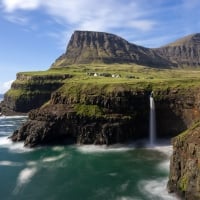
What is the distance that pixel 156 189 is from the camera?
2522 inches

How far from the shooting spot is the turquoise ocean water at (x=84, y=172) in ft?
211

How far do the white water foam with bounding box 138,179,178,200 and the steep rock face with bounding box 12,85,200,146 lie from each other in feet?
116

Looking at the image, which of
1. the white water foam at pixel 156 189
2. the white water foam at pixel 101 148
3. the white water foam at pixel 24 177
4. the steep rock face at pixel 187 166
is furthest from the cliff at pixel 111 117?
the steep rock face at pixel 187 166

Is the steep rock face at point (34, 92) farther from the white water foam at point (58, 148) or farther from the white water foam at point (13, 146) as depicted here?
the white water foam at point (58, 148)

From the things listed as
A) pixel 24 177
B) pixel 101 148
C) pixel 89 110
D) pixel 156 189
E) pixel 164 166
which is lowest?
pixel 156 189

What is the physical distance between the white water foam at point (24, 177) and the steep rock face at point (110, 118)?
23.4 metres

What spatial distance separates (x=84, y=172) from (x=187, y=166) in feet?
92.4

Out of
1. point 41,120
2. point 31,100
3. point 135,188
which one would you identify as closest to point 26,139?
point 41,120

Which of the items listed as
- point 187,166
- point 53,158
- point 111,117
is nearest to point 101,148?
point 111,117

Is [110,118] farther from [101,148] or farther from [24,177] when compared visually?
[24,177]

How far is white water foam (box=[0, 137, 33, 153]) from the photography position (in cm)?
10043

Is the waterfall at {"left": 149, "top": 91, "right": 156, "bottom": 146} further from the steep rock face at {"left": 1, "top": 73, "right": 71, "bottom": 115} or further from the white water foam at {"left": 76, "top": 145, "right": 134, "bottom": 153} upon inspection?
the steep rock face at {"left": 1, "top": 73, "right": 71, "bottom": 115}

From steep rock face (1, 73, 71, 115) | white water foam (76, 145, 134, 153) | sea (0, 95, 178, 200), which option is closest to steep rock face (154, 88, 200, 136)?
sea (0, 95, 178, 200)

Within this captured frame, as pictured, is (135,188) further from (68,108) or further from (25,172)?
(68,108)
